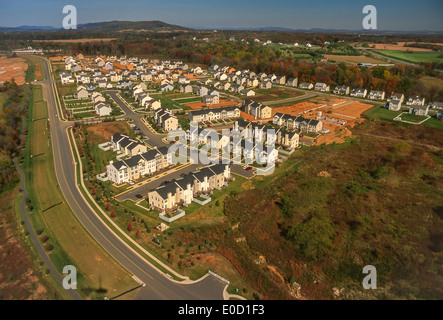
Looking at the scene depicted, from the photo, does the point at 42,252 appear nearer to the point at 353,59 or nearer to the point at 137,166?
the point at 137,166

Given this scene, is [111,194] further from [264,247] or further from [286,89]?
[286,89]

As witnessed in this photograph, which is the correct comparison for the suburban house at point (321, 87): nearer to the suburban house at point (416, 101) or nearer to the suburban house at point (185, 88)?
the suburban house at point (416, 101)

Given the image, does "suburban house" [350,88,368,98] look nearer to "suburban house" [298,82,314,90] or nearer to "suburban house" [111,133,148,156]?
"suburban house" [298,82,314,90]

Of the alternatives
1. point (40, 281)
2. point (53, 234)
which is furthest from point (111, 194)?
point (40, 281)

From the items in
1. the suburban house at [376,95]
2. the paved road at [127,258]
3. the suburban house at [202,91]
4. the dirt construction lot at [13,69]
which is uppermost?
the dirt construction lot at [13,69]

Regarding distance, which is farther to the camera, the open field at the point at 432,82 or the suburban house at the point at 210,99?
the open field at the point at 432,82

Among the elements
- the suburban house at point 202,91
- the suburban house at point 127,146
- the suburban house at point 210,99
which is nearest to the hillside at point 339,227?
the suburban house at point 127,146
